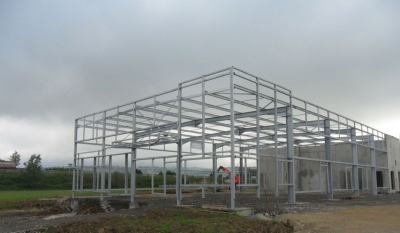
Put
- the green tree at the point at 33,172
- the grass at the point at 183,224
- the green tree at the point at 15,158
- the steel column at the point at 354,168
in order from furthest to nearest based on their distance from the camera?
the green tree at the point at 15,158, the green tree at the point at 33,172, the steel column at the point at 354,168, the grass at the point at 183,224

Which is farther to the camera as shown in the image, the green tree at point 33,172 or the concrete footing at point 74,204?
the green tree at point 33,172

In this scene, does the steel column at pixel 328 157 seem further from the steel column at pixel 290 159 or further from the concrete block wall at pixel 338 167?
the concrete block wall at pixel 338 167

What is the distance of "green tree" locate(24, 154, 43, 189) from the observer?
5403 cm

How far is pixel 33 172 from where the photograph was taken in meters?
54.8

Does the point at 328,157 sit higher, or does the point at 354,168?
the point at 328,157

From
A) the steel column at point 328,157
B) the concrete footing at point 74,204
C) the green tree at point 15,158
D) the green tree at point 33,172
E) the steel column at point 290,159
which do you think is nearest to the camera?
the steel column at point 290,159

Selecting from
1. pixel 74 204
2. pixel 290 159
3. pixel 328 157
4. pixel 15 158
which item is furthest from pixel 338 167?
pixel 15 158

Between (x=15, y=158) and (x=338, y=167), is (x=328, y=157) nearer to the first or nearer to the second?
(x=338, y=167)

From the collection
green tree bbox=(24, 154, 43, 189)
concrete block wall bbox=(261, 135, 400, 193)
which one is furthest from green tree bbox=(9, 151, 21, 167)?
concrete block wall bbox=(261, 135, 400, 193)

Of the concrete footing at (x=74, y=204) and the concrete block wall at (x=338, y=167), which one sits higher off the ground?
the concrete block wall at (x=338, y=167)

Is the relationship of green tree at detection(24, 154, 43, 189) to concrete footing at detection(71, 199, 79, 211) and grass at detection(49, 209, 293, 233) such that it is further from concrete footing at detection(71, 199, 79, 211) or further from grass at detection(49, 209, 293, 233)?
grass at detection(49, 209, 293, 233)

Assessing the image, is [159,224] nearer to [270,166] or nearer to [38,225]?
[38,225]

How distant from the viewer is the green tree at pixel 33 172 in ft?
177

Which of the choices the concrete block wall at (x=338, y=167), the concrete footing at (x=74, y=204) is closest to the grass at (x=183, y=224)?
the concrete footing at (x=74, y=204)
